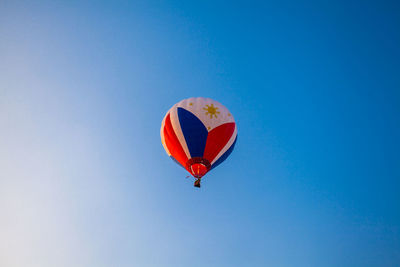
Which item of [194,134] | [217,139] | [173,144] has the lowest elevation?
[173,144]

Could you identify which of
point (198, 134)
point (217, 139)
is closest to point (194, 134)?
point (198, 134)

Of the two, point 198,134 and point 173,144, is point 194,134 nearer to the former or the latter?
point 198,134

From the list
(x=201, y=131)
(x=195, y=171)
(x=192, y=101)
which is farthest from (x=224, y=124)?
(x=195, y=171)

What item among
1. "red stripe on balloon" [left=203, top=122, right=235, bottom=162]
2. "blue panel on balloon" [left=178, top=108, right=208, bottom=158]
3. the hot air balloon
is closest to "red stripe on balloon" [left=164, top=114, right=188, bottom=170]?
the hot air balloon

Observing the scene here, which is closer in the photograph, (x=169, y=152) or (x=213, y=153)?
(x=213, y=153)

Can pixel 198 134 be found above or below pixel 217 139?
below

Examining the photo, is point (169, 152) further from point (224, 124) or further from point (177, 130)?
point (224, 124)

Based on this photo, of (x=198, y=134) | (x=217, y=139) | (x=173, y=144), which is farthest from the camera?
(x=173, y=144)

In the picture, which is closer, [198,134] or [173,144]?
[198,134]

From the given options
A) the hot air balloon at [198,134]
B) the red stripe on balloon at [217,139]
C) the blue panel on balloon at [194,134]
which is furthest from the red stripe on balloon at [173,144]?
the red stripe on balloon at [217,139]
